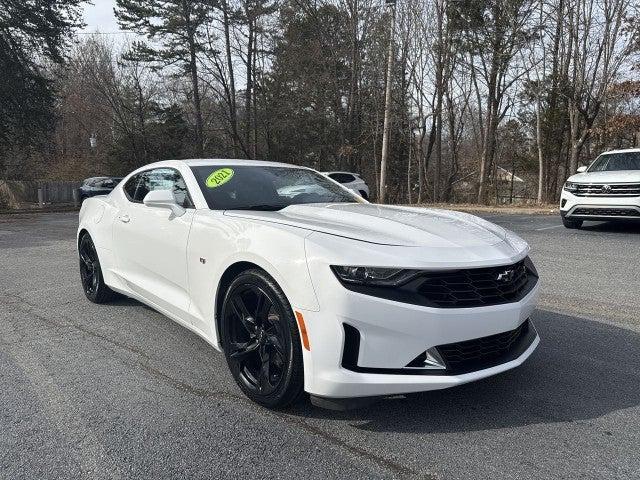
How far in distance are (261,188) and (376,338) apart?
1.87 m

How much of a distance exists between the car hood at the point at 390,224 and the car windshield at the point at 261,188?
0.82ft

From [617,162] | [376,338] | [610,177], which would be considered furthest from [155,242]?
[617,162]

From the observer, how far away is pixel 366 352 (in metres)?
2.46

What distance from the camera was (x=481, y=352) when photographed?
2.66 meters

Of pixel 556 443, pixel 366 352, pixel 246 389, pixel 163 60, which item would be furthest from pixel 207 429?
pixel 163 60

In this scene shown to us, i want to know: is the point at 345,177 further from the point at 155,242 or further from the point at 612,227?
the point at 155,242

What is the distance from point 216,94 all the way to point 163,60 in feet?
13.9

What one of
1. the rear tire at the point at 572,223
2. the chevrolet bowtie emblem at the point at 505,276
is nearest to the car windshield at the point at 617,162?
the rear tire at the point at 572,223

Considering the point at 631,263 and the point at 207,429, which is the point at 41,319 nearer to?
the point at 207,429

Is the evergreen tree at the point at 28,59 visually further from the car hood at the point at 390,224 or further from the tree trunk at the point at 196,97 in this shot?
the car hood at the point at 390,224

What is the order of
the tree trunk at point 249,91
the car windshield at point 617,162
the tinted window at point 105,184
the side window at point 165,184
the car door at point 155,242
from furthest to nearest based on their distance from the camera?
the tree trunk at point 249,91, the tinted window at point 105,184, the car windshield at point 617,162, the side window at point 165,184, the car door at point 155,242

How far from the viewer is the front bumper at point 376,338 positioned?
95.3 inches

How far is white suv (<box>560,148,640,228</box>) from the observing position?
9.51 m

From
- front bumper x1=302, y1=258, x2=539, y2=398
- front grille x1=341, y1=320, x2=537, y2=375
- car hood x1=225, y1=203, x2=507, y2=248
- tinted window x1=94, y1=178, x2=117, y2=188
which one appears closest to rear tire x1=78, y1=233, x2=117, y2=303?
car hood x1=225, y1=203, x2=507, y2=248
